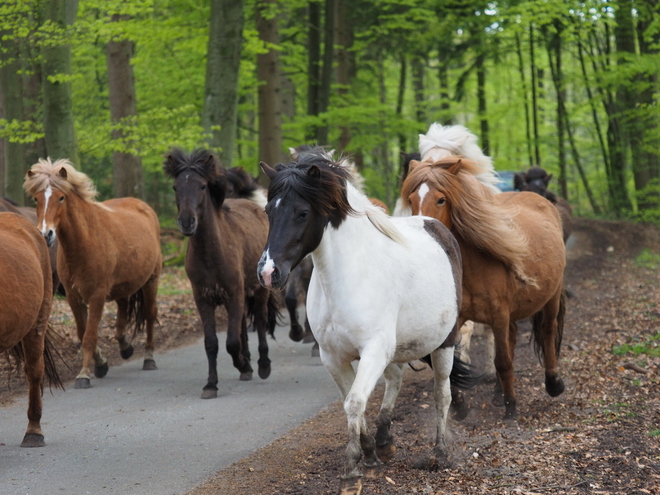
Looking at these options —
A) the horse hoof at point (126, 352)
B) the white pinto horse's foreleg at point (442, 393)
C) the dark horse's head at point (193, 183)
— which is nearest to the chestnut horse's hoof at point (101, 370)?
the horse hoof at point (126, 352)

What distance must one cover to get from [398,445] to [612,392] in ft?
9.66

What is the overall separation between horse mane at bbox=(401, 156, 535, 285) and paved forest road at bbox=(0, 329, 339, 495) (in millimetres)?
2516

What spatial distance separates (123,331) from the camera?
10805mm

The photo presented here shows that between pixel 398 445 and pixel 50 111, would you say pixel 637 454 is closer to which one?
pixel 398 445

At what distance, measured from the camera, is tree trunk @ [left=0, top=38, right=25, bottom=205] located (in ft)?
50.5

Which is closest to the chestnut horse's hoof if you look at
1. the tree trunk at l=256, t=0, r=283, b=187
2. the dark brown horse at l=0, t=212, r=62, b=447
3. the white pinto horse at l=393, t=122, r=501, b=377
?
the dark brown horse at l=0, t=212, r=62, b=447

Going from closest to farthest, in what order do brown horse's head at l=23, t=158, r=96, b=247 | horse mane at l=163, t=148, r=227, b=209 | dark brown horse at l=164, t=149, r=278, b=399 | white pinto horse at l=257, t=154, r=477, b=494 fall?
white pinto horse at l=257, t=154, r=477, b=494
brown horse's head at l=23, t=158, r=96, b=247
dark brown horse at l=164, t=149, r=278, b=399
horse mane at l=163, t=148, r=227, b=209

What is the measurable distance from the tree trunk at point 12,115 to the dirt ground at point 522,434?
4118 millimetres

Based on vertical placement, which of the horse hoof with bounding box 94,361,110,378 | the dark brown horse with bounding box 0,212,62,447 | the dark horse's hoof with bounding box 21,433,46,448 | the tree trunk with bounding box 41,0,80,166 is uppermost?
the tree trunk with bounding box 41,0,80,166

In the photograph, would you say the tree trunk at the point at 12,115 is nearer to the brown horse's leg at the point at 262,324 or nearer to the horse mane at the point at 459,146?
the brown horse's leg at the point at 262,324

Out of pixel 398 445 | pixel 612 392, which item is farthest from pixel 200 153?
pixel 612 392

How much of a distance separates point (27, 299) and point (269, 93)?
45.9 ft

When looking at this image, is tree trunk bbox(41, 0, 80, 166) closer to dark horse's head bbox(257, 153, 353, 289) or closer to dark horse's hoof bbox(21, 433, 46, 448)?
dark horse's hoof bbox(21, 433, 46, 448)

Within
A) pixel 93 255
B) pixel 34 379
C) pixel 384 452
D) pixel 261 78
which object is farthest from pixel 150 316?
pixel 261 78
